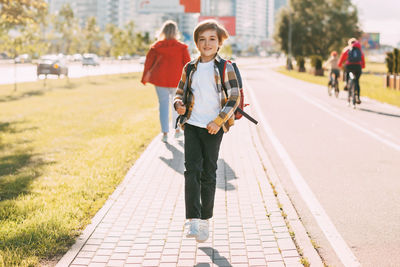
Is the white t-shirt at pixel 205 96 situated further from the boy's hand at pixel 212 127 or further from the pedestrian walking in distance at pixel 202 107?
the boy's hand at pixel 212 127

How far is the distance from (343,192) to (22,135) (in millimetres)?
6948

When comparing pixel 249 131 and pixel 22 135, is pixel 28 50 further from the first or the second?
pixel 249 131

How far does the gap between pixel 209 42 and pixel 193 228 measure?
1.46 m

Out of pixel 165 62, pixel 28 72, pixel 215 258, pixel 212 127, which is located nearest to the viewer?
pixel 215 258

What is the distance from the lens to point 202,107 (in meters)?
4.14

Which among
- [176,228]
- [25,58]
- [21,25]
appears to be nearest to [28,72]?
[25,58]

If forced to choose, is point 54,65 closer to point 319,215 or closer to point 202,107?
point 319,215

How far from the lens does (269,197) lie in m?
5.55

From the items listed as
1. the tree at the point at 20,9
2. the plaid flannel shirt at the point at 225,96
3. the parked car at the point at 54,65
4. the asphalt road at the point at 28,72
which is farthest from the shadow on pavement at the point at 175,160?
the parked car at the point at 54,65

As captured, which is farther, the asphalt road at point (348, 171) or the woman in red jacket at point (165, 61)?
the woman in red jacket at point (165, 61)

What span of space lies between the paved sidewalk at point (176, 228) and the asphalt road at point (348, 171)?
38 centimetres

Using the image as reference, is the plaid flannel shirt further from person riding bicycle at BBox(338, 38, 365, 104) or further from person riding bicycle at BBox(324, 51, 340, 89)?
person riding bicycle at BBox(324, 51, 340, 89)

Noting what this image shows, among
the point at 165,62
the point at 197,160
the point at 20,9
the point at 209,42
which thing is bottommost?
the point at 197,160

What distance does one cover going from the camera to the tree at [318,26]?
202 feet
